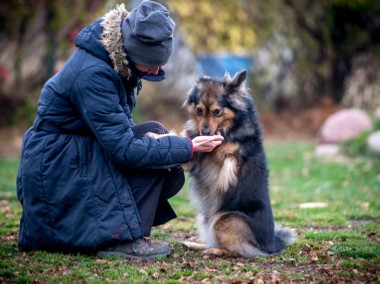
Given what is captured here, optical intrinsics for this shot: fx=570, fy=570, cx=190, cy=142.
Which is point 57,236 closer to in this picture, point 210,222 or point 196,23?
point 210,222

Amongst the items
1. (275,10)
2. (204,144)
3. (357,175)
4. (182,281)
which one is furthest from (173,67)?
(182,281)

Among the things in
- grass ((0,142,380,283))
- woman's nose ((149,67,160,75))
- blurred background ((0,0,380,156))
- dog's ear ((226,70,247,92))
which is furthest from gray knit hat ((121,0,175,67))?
blurred background ((0,0,380,156))

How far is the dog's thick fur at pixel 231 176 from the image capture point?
4.91 m

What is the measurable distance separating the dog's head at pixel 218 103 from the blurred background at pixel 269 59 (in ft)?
→ 29.5

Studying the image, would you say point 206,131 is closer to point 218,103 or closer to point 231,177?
point 218,103

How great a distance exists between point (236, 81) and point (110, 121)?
1301 mm

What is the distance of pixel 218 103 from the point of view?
5137 mm

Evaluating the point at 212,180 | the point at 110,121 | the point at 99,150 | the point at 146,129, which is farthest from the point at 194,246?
the point at 110,121

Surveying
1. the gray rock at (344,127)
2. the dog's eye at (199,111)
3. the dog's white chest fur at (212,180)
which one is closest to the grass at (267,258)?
the dog's white chest fur at (212,180)

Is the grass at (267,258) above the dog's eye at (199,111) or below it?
below

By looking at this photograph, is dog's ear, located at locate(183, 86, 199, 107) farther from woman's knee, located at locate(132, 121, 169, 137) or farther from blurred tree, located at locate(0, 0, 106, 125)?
blurred tree, located at locate(0, 0, 106, 125)

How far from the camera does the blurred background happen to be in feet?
46.4

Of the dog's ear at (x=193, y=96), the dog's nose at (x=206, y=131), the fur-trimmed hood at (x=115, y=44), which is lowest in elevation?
the dog's nose at (x=206, y=131)

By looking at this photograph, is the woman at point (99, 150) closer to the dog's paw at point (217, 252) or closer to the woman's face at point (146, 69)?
the woman's face at point (146, 69)
